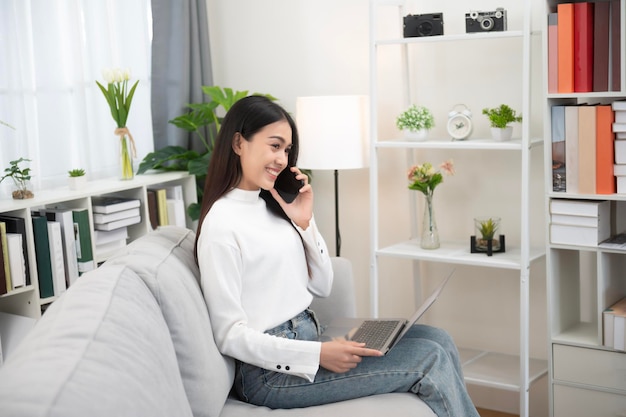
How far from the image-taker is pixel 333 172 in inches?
144

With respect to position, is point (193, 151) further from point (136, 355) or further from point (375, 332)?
point (136, 355)

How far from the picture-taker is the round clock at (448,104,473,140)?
118 inches

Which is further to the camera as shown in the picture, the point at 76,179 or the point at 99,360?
the point at 76,179

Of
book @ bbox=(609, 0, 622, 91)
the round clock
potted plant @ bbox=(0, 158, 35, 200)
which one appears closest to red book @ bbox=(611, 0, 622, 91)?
book @ bbox=(609, 0, 622, 91)

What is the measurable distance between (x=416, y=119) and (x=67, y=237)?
144cm

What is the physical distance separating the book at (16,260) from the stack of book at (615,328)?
2.07 metres

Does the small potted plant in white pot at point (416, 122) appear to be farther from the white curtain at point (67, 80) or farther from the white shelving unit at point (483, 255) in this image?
the white curtain at point (67, 80)

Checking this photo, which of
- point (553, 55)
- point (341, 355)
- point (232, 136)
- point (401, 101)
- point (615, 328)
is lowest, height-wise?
point (615, 328)

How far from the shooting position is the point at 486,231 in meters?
2.98

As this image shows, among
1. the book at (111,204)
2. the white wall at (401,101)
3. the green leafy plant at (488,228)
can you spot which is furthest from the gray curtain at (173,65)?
the green leafy plant at (488,228)

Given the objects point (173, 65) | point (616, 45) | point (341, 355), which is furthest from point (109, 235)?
point (616, 45)

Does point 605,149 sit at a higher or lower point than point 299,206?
higher

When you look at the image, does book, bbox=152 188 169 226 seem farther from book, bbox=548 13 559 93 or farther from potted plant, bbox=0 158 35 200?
book, bbox=548 13 559 93

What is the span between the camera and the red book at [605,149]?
2596mm
